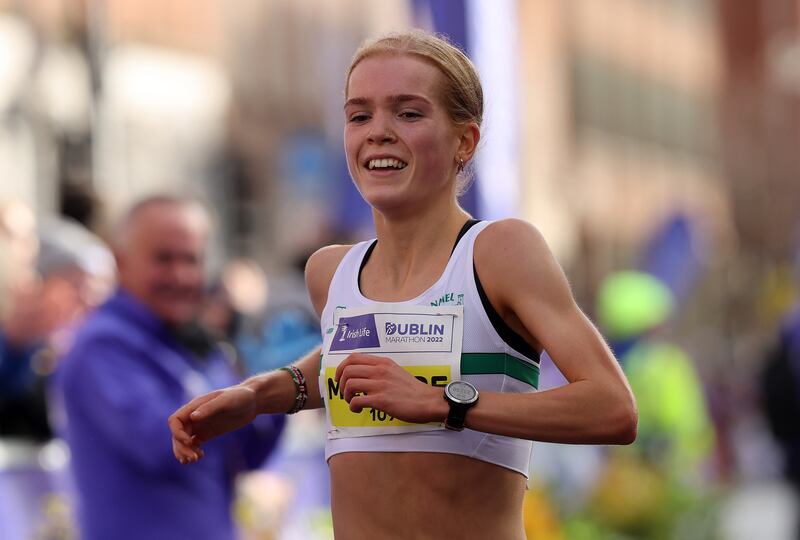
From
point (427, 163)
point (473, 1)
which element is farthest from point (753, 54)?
point (427, 163)

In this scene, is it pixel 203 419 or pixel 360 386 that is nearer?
pixel 360 386

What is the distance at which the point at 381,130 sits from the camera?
10.9ft

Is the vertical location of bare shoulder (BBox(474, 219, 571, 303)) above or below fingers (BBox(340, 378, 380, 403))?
above

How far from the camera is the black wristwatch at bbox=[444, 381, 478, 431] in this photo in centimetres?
306

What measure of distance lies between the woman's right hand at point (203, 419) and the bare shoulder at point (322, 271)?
347 millimetres

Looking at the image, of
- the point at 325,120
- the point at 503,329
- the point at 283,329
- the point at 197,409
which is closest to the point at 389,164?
the point at 503,329

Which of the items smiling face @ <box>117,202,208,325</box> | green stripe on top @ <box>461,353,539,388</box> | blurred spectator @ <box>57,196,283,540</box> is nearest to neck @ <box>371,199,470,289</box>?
green stripe on top @ <box>461,353,539,388</box>

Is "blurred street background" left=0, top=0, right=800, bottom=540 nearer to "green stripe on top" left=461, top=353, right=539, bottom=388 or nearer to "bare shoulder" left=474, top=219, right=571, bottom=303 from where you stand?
"bare shoulder" left=474, top=219, right=571, bottom=303

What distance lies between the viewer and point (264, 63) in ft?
87.0

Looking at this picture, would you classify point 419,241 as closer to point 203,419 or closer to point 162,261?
point 203,419

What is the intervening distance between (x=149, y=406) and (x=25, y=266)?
132 cm

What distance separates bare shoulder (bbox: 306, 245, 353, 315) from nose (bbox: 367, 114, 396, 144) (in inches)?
15.8

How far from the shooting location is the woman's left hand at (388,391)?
9.96ft

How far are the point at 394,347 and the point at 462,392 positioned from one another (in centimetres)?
25
